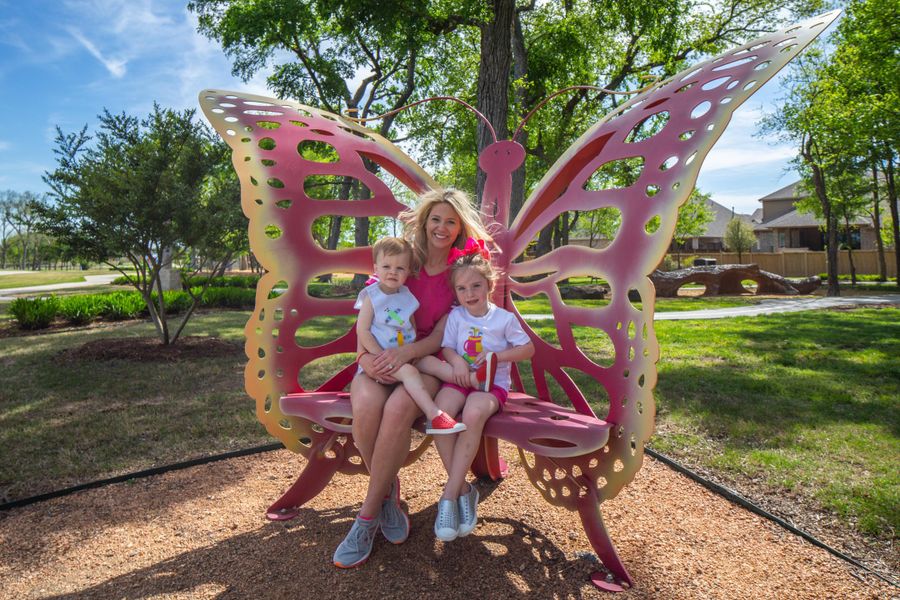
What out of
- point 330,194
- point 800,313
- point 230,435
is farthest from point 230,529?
point 330,194

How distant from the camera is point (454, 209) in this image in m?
2.85

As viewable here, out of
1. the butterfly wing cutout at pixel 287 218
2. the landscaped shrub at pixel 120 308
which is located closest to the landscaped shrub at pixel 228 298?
the landscaped shrub at pixel 120 308

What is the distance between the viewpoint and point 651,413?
2.24 m

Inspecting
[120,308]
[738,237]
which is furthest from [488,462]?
[738,237]

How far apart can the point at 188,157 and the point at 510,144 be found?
20.7 feet

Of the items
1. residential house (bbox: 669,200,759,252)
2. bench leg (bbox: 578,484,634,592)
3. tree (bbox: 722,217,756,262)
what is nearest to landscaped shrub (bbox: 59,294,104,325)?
bench leg (bbox: 578,484,634,592)

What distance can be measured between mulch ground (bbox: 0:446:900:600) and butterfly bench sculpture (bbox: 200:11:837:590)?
232mm

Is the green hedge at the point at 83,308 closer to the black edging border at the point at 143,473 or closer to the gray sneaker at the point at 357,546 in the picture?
the black edging border at the point at 143,473

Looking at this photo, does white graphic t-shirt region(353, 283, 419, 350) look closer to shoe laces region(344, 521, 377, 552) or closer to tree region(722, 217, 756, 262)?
shoe laces region(344, 521, 377, 552)

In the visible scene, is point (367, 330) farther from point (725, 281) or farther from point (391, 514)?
point (725, 281)

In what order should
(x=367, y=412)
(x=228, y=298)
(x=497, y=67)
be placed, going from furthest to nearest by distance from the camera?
1. (x=228, y=298)
2. (x=497, y=67)
3. (x=367, y=412)

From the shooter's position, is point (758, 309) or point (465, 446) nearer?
point (465, 446)

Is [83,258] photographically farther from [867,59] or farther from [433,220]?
[867,59]

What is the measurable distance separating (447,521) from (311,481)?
1.03m
